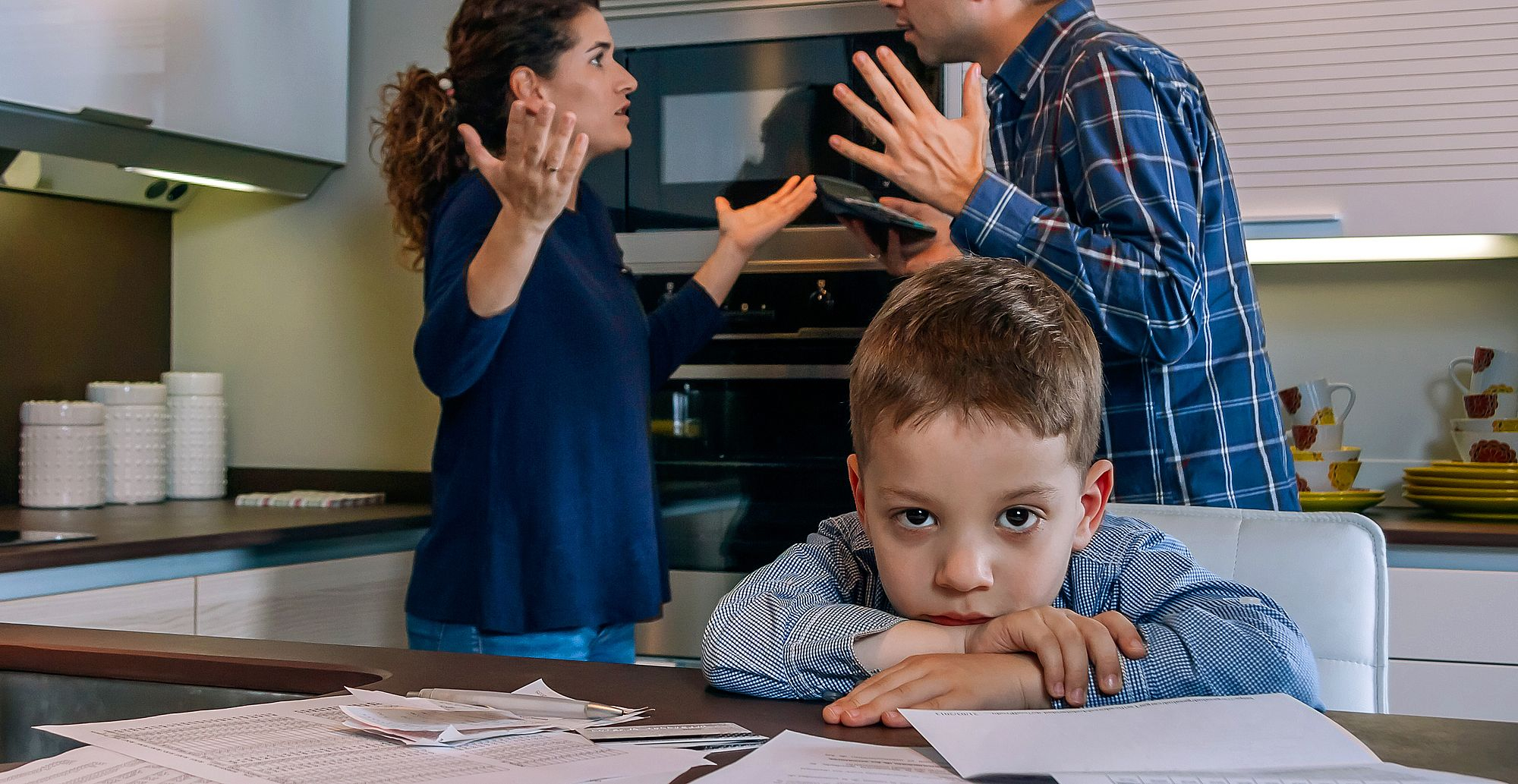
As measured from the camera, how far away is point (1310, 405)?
7.68 ft

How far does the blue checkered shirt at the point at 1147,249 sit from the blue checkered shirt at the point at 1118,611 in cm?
32

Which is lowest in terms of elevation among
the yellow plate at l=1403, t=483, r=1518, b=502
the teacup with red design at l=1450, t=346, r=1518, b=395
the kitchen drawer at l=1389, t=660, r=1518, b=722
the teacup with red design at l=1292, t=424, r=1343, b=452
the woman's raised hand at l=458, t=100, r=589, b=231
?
the kitchen drawer at l=1389, t=660, r=1518, b=722

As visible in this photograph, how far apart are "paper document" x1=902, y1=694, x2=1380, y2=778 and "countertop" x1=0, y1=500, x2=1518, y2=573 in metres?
1.44

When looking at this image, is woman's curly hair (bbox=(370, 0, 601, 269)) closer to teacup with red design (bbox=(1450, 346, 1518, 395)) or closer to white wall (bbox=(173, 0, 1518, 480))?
white wall (bbox=(173, 0, 1518, 480))

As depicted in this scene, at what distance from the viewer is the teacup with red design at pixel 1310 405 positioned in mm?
2318

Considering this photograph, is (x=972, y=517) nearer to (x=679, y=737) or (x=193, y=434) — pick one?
(x=679, y=737)

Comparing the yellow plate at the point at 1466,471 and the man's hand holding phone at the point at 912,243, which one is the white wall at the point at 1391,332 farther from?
the man's hand holding phone at the point at 912,243

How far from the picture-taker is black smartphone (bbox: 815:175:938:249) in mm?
1646

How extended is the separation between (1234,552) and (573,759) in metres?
0.63

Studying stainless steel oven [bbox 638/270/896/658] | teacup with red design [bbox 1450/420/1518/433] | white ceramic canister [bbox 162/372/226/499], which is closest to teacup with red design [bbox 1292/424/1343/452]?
teacup with red design [bbox 1450/420/1518/433]

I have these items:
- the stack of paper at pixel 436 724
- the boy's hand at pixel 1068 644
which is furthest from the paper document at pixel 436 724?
the boy's hand at pixel 1068 644

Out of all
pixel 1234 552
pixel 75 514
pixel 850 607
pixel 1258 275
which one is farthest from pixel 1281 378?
pixel 75 514

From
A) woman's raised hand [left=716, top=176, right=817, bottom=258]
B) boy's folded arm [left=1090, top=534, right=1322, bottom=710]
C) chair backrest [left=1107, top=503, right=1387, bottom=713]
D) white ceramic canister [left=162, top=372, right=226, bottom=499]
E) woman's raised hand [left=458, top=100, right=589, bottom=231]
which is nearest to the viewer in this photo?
boy's folded arm [left=1090, top=534, right=1322, bottom=710]

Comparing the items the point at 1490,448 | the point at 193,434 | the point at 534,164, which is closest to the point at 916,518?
the point at 534,164
